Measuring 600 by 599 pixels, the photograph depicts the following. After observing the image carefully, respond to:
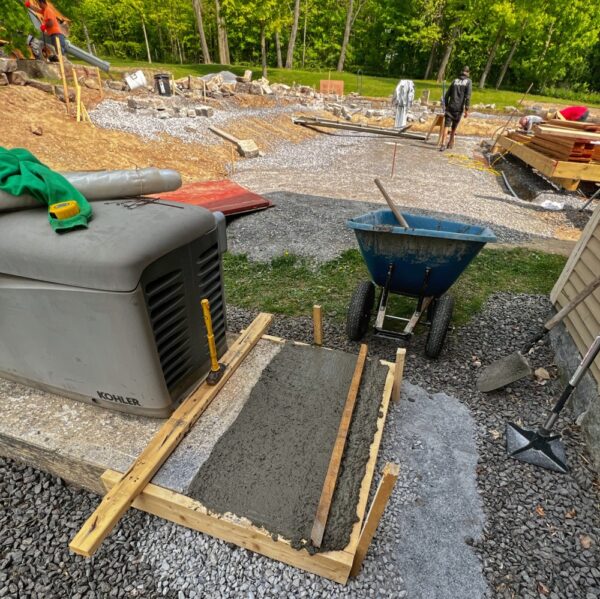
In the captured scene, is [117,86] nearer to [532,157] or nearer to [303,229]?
[303,229]

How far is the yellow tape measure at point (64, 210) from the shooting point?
2044mm

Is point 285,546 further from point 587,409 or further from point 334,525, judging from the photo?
point 587,409

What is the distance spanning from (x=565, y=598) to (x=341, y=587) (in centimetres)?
133

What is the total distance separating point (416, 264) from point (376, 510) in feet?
8.03

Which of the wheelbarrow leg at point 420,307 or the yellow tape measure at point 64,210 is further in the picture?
the wheelbarrow leg at point 420,307

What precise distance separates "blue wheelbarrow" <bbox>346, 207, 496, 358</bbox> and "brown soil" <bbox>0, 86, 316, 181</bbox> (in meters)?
7.92

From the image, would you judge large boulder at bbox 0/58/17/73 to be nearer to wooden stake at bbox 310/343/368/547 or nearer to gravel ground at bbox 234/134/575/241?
gravel ground at bbox 234/134/575/241

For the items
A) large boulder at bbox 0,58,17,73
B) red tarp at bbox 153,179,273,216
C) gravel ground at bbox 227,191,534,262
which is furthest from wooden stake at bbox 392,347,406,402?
large boulder at bbox 0,58,17,73

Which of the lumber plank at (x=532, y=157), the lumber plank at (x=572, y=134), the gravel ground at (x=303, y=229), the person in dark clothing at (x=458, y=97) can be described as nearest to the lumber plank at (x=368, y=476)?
the gravel ground at (x=303, y=229)

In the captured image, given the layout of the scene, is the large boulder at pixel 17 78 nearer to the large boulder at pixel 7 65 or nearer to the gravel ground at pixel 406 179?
the large boulder at pixel 7 65

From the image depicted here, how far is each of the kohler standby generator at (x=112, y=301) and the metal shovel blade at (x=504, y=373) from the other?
2.69m

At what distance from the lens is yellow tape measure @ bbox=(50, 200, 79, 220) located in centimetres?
204

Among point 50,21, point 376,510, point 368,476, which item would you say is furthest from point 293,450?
point 50,21

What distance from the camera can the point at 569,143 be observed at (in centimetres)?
950
